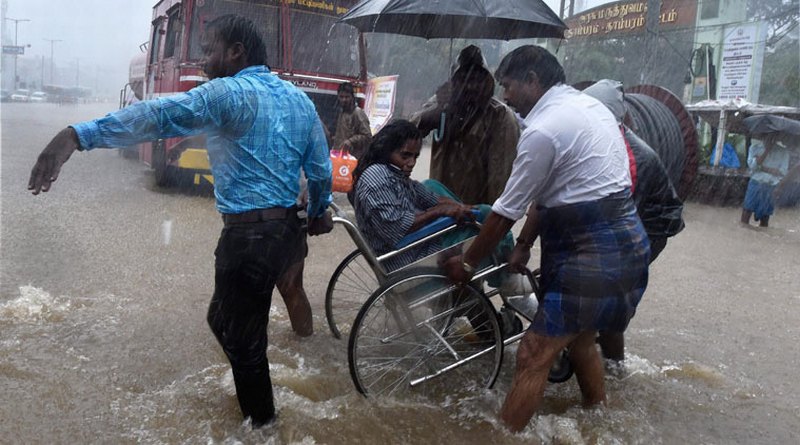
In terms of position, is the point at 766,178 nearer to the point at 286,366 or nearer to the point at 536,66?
the point at 536,66

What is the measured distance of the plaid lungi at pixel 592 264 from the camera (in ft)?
9.13

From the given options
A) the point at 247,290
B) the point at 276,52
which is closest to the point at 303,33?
the point at 276,52

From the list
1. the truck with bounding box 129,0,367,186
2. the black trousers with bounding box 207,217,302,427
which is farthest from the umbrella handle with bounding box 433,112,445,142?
the truck with bounding box 129,0,367,186

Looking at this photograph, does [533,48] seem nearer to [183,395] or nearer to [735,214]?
[183,395]

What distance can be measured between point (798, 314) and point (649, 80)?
15.5 meters

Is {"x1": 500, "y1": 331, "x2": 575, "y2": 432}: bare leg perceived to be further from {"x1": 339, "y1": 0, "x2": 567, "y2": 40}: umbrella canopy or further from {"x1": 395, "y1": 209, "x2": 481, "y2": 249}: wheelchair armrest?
{"x1": 339, "y1": 0, "x2": 567, "y2": 40}: umbrella canopy

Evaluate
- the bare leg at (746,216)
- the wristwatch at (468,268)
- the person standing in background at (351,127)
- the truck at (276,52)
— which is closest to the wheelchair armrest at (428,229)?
the wristwatch at (468,268)

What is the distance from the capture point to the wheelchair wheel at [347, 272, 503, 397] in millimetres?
3314

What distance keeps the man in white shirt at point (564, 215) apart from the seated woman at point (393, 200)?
0.48 metres

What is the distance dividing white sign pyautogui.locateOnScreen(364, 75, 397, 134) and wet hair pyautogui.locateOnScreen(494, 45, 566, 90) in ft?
25.2

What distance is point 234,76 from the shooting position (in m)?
2.66

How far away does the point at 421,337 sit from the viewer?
11.2ft

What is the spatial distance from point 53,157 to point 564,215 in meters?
1.91

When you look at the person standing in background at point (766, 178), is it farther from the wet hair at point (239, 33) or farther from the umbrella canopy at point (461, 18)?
the wet hair at point (239, 33)
